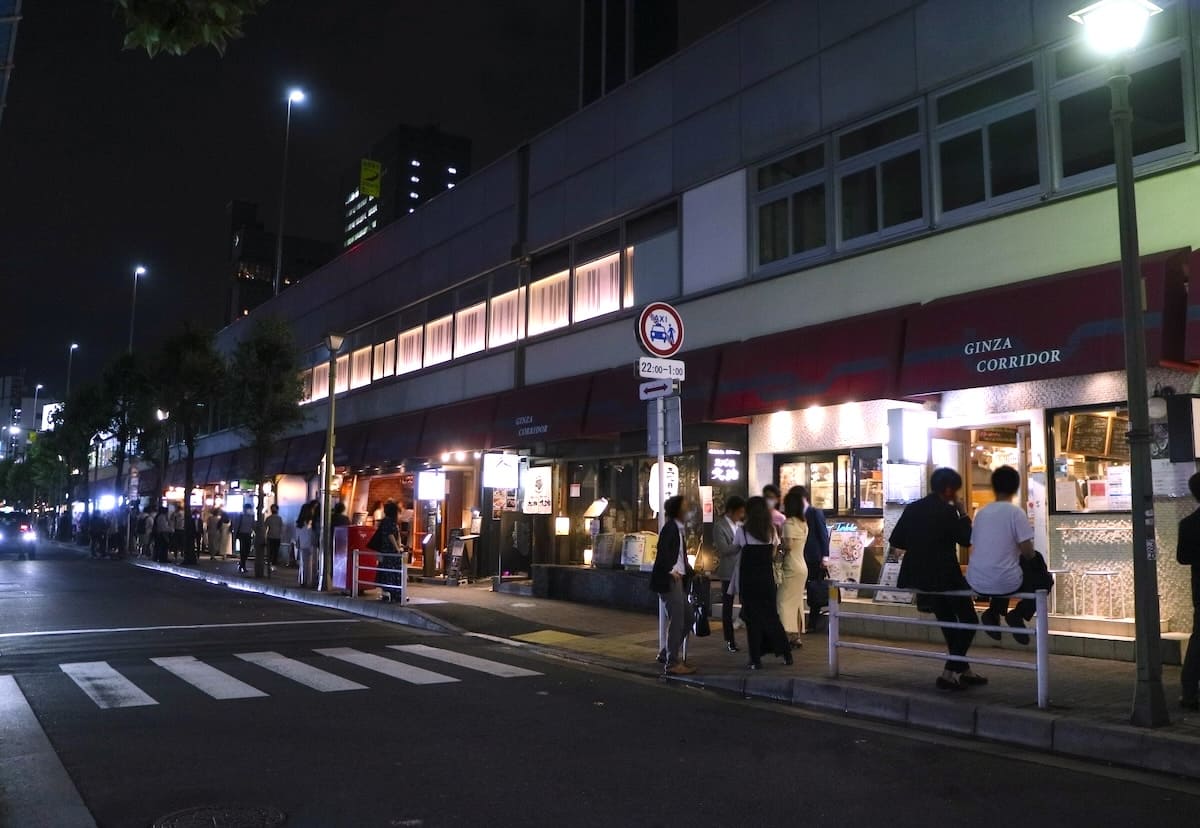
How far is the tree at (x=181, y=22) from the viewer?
5.40 meters

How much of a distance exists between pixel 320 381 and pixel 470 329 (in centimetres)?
1123

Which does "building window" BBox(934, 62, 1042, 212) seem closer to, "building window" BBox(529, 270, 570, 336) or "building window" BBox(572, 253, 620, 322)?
"building window" BBox(572, 253, 620, 322)

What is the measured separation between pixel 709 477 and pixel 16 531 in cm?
2881

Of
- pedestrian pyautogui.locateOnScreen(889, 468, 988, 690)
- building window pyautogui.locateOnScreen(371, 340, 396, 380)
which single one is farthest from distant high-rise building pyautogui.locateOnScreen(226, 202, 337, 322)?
pedestrian pyautogui.locateOnScreen(889, 468, 988, 690)

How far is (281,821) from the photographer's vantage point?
17.3ft

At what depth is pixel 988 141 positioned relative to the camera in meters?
12.4

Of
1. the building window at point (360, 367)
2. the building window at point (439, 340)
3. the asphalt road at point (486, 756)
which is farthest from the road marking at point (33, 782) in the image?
the building window at point (360, 367)

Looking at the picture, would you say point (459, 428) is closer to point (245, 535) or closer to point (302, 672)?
point (245, 535)

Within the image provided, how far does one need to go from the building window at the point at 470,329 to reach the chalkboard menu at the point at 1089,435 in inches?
566

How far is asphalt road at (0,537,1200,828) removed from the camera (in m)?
5.53

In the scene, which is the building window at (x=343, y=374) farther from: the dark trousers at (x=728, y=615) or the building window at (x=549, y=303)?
the dark trousers at (x=728, y=615)

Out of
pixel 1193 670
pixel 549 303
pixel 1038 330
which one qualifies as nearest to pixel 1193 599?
pixel 1193 670

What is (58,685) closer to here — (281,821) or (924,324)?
(281,821)

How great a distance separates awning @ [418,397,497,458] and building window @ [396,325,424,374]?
2.80 meters
